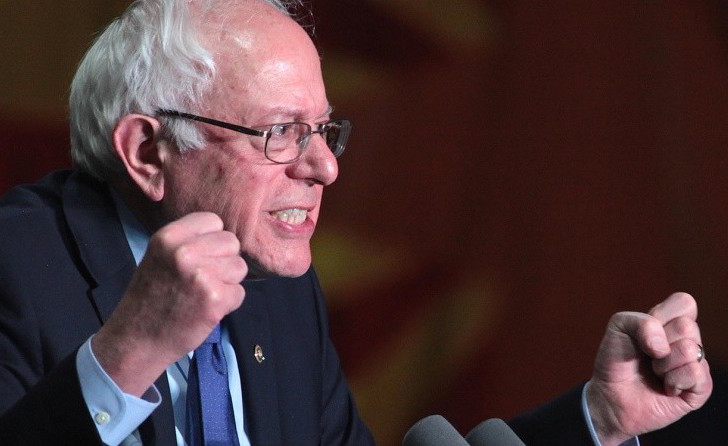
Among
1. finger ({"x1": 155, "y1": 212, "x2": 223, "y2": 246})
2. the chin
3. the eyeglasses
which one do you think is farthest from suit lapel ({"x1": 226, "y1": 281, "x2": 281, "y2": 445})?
finger ({"x1": 155, "y1": 212, "x2": 223, "y2": 246})

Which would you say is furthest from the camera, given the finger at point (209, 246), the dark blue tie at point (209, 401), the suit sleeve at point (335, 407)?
the suit sleeve at point (335, 407)

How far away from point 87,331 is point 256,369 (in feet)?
0.85

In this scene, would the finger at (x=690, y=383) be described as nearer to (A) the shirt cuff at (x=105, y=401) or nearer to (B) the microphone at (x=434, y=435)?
(B) the microphone at (x=434, y=435)

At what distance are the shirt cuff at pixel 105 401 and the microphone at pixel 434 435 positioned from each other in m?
0.26

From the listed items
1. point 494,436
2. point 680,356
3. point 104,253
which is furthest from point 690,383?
point 104,253

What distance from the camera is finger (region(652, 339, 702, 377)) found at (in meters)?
1.32

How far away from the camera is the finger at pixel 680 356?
132 centimetres

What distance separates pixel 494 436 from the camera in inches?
45.4

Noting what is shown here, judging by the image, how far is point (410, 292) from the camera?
2426 millimetres

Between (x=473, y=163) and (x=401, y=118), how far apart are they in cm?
18

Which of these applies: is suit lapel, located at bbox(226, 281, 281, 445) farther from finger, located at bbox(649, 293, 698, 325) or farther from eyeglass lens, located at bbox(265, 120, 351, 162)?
finger, located at bbox(649, 293, 698, 325)

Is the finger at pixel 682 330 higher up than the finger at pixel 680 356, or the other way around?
the finger at pixel 682 330

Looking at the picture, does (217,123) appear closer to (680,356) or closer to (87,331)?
(87,331)

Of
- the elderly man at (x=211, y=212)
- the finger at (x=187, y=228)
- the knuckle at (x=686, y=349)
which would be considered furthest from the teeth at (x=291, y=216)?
the knuckle at (x=686, y=349)
